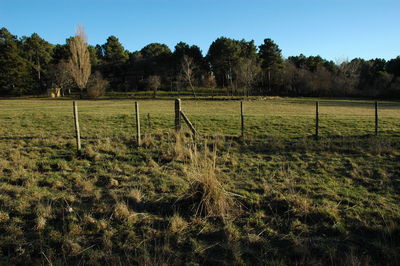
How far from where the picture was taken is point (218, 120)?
13.3 metres

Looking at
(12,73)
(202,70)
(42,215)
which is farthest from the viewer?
A: (202,70)

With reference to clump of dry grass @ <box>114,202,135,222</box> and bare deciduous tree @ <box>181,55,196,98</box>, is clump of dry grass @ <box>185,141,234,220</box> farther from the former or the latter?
bare deciduous tree @ <box>181,55,196,98</box>

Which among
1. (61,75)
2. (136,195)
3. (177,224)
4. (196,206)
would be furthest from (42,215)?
(61,75)

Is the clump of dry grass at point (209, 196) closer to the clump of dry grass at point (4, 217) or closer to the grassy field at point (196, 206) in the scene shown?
the grassy field at point (196, 206)

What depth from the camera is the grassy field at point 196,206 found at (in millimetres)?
3059

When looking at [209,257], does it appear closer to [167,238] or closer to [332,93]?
[167,238]

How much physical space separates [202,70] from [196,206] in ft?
205

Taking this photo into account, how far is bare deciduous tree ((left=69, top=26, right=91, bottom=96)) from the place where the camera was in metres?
41.2

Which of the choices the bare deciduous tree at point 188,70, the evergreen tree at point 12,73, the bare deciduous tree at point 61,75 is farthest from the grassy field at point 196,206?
the evergreen tree at point 12,73

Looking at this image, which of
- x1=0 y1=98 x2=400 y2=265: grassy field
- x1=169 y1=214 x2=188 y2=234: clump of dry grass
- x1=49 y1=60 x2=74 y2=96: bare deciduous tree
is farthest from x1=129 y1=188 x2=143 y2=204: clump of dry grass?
x1=49 y1=60 x2=74 y2=96: bare deciduous tree

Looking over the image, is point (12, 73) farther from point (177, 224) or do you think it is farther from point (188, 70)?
point (177, 224)

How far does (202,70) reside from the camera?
64.2m

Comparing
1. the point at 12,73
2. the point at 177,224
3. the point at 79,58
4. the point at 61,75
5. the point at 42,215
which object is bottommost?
the point at 177,224

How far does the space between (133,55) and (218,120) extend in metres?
59.7
